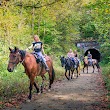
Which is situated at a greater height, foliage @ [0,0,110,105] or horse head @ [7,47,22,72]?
foliage @ [0,0,110,105]

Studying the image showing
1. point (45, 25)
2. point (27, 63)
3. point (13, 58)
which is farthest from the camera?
point (45, 25)

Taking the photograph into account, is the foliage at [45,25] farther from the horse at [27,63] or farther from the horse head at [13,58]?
the horse head at [13,58]

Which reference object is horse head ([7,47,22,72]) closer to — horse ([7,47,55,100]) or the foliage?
horse ([7,47,55,100])

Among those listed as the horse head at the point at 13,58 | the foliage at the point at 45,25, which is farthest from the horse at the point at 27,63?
the foliage at the point at 45,25

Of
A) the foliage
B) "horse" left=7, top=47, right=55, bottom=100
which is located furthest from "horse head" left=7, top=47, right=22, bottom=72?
the foliage

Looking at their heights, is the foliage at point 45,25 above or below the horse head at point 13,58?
above

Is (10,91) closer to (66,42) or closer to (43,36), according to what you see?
(43,36)

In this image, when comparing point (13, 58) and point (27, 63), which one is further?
point (27, 63)

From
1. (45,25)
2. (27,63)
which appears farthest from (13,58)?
(45,25)

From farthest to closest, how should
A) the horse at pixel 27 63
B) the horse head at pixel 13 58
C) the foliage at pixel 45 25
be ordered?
the foliage at pixel 45 25
the horse at pixel 27 63
the horse head at pixel 13 58

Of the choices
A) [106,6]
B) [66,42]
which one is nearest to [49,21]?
[66,42]

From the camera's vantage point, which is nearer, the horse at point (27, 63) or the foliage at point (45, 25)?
the horse at point (27, 63)

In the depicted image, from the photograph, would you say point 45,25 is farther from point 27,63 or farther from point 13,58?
point 13,58

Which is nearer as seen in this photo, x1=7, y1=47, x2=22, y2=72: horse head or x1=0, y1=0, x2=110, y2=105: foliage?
x1=7, y1=47, x2=22, y2=72: horse head
